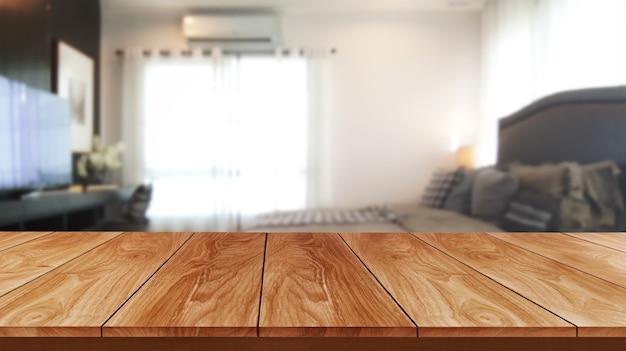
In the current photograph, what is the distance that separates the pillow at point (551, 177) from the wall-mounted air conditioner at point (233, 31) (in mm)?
535

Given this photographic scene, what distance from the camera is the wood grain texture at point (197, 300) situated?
206mm

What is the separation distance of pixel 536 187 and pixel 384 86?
361mm

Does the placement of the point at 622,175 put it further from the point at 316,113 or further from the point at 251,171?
the point at 251,171

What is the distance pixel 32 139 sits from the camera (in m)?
0.66

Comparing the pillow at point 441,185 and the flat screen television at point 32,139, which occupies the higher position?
the flat screen television at point 32,139

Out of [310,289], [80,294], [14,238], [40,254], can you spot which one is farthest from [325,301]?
[14,238]

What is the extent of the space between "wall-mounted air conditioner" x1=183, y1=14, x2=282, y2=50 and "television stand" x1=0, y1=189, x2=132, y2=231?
0.32m

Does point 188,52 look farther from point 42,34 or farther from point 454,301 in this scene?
point 454,301

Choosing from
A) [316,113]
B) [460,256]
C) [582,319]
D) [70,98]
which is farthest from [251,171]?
[582,319]

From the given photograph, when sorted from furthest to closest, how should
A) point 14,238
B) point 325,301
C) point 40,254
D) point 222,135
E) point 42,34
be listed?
point 222,135 → point 42,34 → point 14,238 → point 40,254 → point 325,301

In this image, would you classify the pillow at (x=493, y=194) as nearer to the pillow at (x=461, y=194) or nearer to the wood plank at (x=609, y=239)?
the pillow at (x=461, y=194)

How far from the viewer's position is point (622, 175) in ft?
2.34

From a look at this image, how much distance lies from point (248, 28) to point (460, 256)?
546 mm

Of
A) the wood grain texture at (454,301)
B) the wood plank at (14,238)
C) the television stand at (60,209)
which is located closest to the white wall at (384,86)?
the television stand at (60,209)
